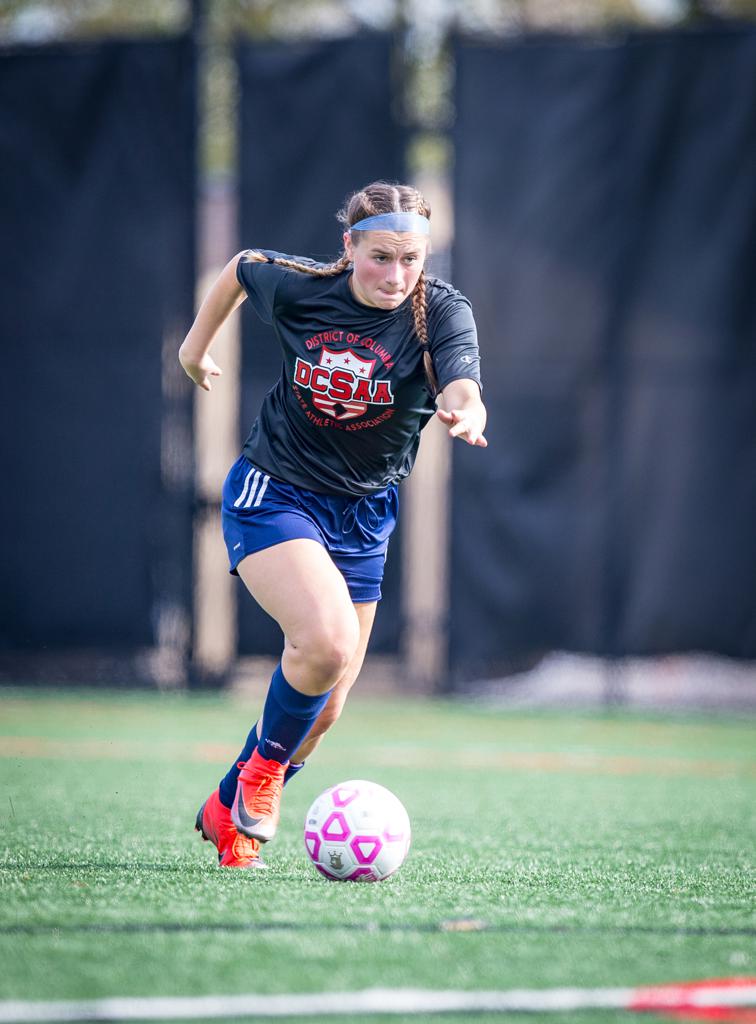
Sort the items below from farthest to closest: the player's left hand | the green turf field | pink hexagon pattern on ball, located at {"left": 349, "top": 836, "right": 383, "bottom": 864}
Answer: pink hexagon pattern on ball, located at {"left": 349, "top": 836, "right": 383, "bottom": 864}
the player's left hand
the green turf field

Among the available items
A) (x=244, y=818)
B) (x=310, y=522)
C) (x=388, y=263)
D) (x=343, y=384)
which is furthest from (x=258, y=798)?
(x=388, y=263)

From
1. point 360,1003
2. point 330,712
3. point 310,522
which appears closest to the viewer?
point 360,1003

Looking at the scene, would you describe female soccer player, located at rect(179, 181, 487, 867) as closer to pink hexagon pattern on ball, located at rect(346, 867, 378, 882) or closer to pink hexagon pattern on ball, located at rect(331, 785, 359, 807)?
pink hexagon pattern on ball, located at rect(331, 785, 359, 807)

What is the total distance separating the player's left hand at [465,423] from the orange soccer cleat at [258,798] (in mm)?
1166

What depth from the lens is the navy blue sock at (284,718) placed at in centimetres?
404

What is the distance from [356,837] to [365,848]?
38 millimetres

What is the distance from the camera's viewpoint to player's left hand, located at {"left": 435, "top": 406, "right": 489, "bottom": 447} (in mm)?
3557

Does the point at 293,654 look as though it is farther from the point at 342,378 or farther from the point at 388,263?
the point at 388,263

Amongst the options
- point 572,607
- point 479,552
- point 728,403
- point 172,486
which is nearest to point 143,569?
point 172,486

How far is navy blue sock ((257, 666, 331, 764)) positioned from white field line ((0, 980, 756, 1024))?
59.0 inches

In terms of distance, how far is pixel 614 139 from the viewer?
9.95 m

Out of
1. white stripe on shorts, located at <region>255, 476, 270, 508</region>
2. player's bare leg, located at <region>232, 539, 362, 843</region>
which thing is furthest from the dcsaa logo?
player's bare leg, located at <region>232, 539, 362, 843</region>

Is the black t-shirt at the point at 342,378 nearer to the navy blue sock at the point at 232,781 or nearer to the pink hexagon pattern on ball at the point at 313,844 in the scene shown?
the navy blue sock at the point at 232,781

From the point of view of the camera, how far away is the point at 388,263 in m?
4.01
